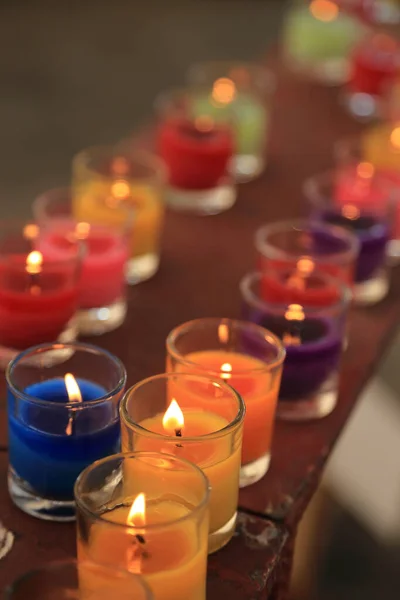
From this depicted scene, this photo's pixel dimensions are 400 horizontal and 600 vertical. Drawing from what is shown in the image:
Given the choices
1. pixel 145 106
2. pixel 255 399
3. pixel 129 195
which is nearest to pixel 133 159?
Answer: pixel 129 195

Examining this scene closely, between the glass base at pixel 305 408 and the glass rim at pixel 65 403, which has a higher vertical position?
the glass rim at pixel 65 403

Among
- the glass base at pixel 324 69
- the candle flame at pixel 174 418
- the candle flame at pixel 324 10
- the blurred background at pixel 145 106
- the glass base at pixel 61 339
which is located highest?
the candle flame at pixel 324 10

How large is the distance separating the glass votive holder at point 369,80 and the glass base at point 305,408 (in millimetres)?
1070

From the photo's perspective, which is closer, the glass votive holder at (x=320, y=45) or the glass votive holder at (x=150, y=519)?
the glass votive holder at (x=150, y=519)

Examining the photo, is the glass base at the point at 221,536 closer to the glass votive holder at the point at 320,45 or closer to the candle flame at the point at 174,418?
the candle flame at the point at 174,418

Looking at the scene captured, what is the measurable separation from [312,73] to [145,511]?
5.28 ft

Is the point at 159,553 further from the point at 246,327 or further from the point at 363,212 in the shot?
the point at 363,212

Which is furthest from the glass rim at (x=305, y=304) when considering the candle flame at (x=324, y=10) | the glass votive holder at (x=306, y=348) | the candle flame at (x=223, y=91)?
the candle flame at (x=324, y=10)

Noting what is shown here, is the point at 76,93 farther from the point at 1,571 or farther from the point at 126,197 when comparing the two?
Result: the point at 1,571

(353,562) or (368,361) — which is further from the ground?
(368,361)

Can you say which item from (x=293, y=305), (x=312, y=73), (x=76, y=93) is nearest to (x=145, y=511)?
(x=293, y=305)

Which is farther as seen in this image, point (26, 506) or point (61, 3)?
point (61, 3)

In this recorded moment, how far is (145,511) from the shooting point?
2.63ft

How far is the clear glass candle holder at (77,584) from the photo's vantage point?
0.67 meters
